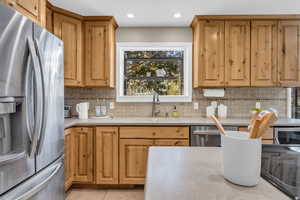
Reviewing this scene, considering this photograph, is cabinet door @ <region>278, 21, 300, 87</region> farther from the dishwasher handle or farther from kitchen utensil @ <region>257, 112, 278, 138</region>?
kitchen utensil @ <region>257, 112, 278, 138</region>

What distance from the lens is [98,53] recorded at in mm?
2750

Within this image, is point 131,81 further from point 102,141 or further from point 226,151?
point 226,151

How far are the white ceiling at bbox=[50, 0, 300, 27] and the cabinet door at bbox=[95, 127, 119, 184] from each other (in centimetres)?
165

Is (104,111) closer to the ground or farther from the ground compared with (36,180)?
farther from the ground

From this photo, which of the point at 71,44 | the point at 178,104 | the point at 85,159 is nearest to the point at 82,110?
the point at 85,159

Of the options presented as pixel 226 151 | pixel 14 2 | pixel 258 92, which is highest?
pixel 14 2

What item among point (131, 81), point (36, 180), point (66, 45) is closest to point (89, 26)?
point (66, 45)

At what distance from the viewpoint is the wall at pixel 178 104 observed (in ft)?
9.90

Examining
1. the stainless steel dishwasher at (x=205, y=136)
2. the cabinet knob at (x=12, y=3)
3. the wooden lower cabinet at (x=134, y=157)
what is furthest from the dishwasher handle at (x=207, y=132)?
the cabinet knob at (x=12, y=3)

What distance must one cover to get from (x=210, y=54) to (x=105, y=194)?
8.20 ft

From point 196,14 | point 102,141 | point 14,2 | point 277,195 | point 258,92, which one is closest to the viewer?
point 277,195

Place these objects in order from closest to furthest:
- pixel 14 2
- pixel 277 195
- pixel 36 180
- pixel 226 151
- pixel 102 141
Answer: pixel 277 195 < pixel 226 151 < pixel 36 180 < pixel 14 2 < pixel 102 141

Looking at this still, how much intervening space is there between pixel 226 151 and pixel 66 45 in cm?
257

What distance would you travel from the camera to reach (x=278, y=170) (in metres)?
0.79
